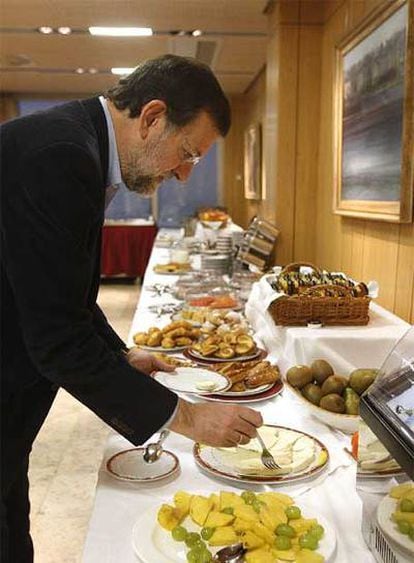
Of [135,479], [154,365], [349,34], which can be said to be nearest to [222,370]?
[154,365]

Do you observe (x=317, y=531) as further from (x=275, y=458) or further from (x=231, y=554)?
(x=275, y=458)

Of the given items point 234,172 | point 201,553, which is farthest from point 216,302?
point 234,172

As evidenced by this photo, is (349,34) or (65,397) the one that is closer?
(349,34)

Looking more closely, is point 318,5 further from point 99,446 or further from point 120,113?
point 99,446

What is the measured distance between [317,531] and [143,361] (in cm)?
73

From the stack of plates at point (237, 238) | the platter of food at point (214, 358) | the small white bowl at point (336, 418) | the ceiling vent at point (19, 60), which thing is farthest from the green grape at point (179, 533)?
the ceiling vent at point (19, 60)

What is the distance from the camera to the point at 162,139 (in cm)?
109

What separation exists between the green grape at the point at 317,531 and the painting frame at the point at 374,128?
1.28 metres

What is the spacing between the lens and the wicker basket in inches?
70.2

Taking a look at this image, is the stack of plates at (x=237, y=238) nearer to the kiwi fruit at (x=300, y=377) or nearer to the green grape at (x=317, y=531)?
the kiwi fruit at (x=300, y=377)

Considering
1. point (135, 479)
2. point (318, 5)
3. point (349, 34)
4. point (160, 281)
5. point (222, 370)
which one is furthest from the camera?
point (160, 281)

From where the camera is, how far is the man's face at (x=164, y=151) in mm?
1089

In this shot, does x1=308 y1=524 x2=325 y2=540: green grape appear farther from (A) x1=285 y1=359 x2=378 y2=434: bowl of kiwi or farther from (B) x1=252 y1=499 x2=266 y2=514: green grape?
(A) x1=285 y1=359 x2=378 y2=434: bowl of kiwi

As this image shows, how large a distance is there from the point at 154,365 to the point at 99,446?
1462 millimetres
